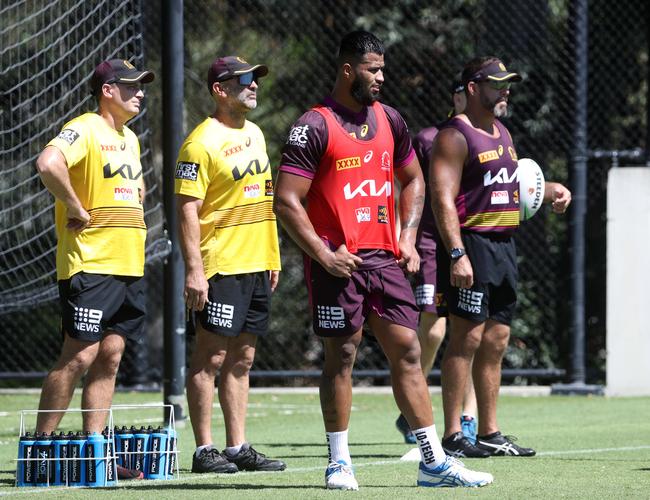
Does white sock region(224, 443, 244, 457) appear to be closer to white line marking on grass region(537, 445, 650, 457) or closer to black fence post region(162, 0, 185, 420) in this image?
white line marking on grass region(537, 445, 650, 457)

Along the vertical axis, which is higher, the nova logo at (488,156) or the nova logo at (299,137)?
the nova logo at (488,156)

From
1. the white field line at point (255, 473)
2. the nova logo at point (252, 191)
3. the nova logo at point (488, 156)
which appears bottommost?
the white field line at point (255, 473)

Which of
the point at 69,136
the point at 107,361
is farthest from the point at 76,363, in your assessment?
the point at 69,136

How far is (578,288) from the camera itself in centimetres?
1384

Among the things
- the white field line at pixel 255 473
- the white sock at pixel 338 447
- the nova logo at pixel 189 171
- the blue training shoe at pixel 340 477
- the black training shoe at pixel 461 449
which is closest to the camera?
the blue training shoe at pixel 340 477

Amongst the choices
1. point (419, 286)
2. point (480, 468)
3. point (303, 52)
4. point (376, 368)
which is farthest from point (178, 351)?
point (303, 52)

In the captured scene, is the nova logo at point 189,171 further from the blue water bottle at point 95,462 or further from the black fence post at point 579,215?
the black fence post at point 579,215

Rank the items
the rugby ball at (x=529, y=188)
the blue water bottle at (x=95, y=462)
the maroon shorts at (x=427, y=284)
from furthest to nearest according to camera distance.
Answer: the maroon shorts at (x=427, y=284) < the rugby ball at (x=529, y=188) < the blue water bottle at (x=95, y=462)

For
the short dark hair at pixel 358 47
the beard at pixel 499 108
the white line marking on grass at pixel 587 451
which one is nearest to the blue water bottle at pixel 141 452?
the short dark hair at pixel 358 47

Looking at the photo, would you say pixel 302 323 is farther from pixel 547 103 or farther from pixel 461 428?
pixel 461 428

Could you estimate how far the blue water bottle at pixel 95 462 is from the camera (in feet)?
22.7

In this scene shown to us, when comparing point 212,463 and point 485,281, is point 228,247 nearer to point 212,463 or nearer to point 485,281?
point 212,463

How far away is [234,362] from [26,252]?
458 cm

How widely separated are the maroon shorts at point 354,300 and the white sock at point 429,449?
0.49 m
